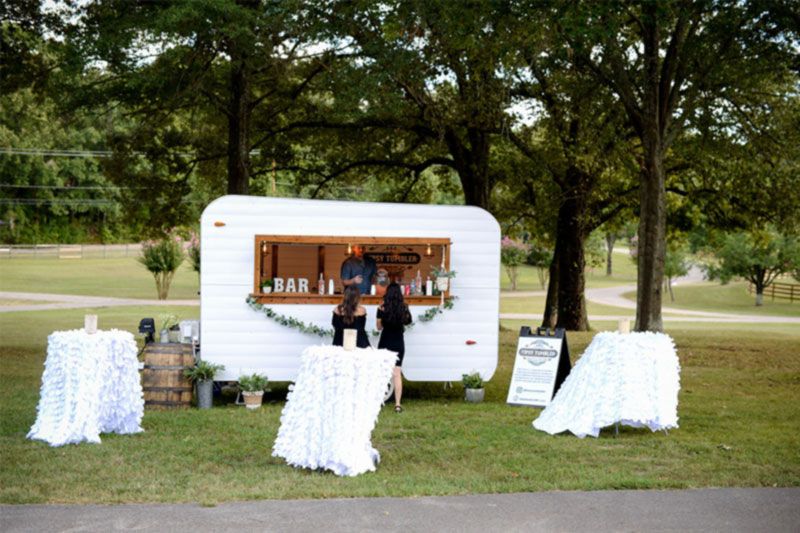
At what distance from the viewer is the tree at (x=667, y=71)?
17250 mm

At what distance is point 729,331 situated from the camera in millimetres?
30938

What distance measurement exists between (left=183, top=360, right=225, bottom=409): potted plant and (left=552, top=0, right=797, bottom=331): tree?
8182 millimetres

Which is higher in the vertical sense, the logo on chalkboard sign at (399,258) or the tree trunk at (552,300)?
the logo on chalkboard sign at (399,258)

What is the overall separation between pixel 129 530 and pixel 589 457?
466 cm

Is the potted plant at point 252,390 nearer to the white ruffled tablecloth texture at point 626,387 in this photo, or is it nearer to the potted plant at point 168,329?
the potted plant at point 168,329

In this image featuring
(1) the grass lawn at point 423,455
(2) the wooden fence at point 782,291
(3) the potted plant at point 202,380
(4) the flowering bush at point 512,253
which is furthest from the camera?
(2) the wooden fence at point 782,291

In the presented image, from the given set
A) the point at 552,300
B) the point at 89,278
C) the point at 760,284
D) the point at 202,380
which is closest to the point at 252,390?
the point at 202,380

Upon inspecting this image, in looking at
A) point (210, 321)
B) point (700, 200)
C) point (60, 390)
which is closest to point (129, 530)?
point (60, 390)

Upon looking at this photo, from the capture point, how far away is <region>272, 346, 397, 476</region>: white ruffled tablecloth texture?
29.3ft

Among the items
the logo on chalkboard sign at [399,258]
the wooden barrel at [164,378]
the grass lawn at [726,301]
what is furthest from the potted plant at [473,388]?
the grass lawn at [726,301]

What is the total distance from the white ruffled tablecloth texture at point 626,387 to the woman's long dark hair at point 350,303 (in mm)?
2733

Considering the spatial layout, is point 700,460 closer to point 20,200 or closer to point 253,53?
point 253,53

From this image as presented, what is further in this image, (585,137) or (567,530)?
(585,137)

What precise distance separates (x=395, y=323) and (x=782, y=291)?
49371 millimetres
